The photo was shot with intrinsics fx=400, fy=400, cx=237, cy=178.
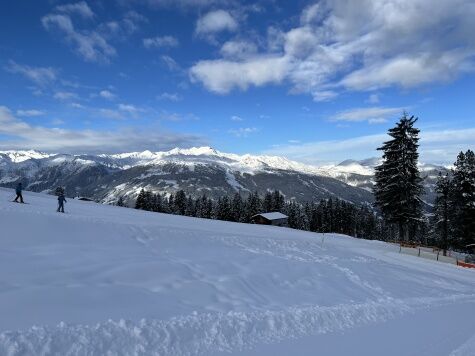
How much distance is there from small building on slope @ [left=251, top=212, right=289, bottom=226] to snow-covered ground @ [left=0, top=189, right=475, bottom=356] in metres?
56.3

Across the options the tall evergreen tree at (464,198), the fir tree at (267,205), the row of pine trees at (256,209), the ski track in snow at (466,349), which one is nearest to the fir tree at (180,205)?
the row of pine trees at (256,209)

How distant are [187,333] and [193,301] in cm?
249

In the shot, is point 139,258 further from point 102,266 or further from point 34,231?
point 34,231

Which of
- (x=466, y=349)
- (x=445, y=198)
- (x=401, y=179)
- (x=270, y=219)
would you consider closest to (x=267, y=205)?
(x=270, y=219)

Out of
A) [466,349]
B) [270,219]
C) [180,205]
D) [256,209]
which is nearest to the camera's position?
[466,349]

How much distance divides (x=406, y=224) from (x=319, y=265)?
959 inches

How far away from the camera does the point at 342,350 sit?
35.2ft

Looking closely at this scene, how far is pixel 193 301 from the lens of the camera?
12.6m

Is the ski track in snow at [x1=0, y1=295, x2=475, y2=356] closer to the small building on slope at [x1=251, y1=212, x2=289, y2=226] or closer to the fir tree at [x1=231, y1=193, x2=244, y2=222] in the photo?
the small building on slope at [x1=251, y1=212, x2=289, y2=226]

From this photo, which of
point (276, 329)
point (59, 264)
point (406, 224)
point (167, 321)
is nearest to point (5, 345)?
point (167, 321)

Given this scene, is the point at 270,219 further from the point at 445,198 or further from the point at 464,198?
Answer: the point at 464,198

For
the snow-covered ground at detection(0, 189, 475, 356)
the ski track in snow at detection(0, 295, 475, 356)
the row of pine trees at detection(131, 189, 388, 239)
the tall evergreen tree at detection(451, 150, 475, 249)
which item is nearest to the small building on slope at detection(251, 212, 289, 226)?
the row of pine trees at detection(131, 189, 388, 239)

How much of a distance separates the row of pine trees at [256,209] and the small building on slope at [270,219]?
6.88 ft

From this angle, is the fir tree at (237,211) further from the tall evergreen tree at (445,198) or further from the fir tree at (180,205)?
the tall evergreen tree at (445,198)
